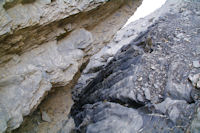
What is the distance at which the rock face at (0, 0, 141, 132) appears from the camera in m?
3.08

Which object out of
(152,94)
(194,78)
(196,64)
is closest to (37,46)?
(152,94)

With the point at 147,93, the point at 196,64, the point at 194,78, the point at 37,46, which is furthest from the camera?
the point at 196,64

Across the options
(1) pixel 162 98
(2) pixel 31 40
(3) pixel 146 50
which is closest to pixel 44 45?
(2) pixel 31 40

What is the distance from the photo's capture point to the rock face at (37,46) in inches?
121

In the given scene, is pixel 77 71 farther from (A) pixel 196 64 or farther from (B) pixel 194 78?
(A) pixel 196 64

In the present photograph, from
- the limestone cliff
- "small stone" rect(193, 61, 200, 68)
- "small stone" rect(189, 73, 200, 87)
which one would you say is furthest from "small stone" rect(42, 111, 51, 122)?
"small stone" rect(193, 61, 200, 68)

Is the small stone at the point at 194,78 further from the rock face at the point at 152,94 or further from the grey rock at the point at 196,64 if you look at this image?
the grey rock at the point at 196,64

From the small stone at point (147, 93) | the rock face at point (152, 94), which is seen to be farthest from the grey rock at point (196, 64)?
the small stone at point (147, 93)

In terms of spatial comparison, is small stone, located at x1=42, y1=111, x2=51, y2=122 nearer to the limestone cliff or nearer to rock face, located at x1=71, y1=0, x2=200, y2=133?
the limestone cliff

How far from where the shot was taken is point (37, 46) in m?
3.96

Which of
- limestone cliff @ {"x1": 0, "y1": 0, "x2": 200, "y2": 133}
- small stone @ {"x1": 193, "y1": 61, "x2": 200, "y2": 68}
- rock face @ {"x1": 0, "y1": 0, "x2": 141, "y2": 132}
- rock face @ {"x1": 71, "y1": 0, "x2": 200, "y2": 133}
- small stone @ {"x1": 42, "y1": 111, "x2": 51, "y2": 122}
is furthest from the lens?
small stone @ {"x1": 193, "y1": 61, "x2": 200, "y2": 68}

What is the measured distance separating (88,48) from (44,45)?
1499 mm

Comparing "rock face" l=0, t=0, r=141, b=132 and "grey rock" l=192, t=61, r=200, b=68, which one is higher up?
"rock face" l=0, t=0, r=141, b=132

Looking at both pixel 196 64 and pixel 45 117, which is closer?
pixel 45 117
